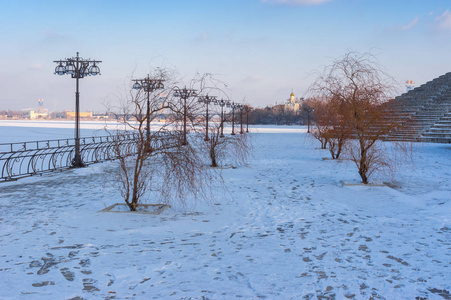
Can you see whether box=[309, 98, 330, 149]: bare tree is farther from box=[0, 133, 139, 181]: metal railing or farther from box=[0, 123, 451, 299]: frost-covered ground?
box=[0, 123, 451, 299]: frost-covered ground

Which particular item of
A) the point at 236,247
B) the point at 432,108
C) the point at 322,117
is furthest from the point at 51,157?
the point at 432,108

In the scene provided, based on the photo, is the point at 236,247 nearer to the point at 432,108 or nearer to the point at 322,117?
the point at 322,117

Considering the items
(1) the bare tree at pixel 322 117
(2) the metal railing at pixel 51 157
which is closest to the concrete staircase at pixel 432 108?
(1) the bare tree at pixel 322 117

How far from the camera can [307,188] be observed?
12148 mm

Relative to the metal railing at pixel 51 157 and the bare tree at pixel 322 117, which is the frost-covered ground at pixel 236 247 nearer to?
the metal railing at pixel 51 157

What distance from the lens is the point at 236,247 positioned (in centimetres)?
653

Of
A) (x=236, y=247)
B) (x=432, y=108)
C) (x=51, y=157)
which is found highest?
(x=432, y=108)

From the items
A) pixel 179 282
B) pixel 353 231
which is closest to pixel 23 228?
pixel 179 282

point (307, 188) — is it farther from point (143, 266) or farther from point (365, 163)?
point (143, 266)

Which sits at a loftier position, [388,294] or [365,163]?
[365,163]

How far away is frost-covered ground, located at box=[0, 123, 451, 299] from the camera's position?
195 inches

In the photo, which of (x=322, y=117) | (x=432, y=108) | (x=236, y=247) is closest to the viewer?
(x=236, y=247)

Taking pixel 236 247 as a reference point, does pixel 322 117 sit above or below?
above

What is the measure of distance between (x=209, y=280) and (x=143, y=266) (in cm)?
107
